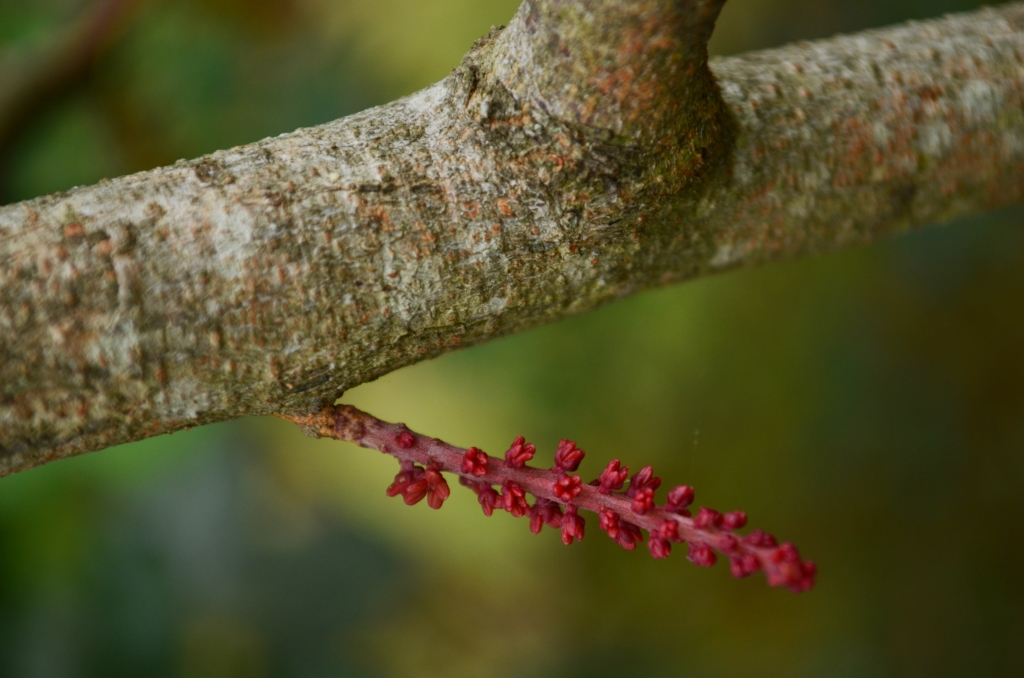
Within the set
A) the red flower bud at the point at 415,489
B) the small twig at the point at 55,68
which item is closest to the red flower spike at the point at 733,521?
the red flower bud at the point at 415,489

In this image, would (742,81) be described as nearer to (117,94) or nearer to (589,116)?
(589,116)

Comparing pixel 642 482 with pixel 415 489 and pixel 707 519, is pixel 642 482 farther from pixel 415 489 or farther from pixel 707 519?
pixel 415 489

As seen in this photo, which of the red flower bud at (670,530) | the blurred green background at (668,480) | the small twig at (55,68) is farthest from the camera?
the blurred green background at (668,480)

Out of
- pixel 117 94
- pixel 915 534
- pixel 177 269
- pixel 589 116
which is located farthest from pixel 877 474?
pixel 117 94

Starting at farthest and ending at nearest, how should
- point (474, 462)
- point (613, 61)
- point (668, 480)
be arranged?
point (668, 480), point (474, 462), point (613, 61)

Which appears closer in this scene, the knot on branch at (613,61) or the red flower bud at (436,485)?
the knot on branch at (613,61)

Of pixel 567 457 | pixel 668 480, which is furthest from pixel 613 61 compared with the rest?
pixel 668 480

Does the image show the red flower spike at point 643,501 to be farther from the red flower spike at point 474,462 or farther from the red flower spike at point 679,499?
the red flower spike at point 474,462
